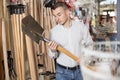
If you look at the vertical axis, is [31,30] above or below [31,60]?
above

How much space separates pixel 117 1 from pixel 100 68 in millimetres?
1209

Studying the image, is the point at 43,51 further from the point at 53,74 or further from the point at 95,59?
the point at 95,59

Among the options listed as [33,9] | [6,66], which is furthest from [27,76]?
[33,9]

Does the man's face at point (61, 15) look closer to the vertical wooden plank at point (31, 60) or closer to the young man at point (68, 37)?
the young man at point (68, 37)

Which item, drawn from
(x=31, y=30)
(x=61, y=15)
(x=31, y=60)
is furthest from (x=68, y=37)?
(x=31, y=60)

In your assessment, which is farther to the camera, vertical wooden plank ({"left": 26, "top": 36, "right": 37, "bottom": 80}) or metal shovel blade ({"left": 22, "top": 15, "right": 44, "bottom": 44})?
vertical wooden plank ({"left": 26, "top": 36, "right": 37, "bottom": 80})

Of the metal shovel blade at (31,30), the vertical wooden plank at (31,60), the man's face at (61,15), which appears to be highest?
the man's face at (61,15)

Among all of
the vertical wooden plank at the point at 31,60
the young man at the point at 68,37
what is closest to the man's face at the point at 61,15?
the young man at the point at 68,37

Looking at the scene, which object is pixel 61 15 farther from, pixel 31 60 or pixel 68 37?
pixel 31 60

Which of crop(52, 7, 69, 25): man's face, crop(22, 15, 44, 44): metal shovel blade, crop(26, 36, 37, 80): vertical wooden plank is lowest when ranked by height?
crop(26, 36, 37, 80): vertical wooden plank

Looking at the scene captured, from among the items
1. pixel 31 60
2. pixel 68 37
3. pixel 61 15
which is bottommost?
pixel 31 60


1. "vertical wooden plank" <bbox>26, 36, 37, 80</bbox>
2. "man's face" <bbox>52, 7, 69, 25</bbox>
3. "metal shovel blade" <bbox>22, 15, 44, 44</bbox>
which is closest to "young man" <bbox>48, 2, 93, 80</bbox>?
"man's face" <bbox>52, 7, 69, 25</bbox>

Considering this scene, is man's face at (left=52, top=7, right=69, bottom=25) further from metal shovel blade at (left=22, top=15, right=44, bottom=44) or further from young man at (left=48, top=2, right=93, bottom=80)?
metal shovel blade at (left=22, top=15, right=44, bottom=44)

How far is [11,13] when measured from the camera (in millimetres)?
2512
